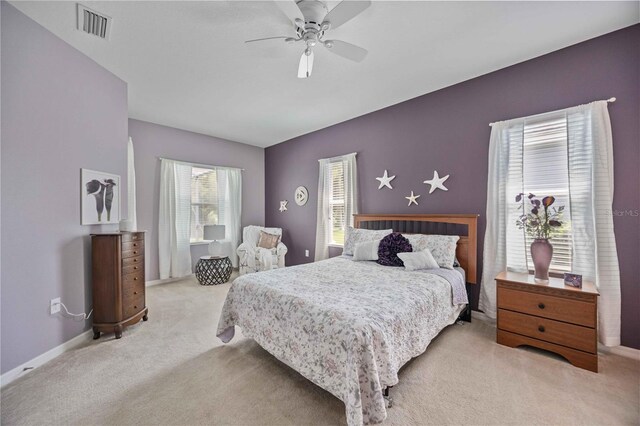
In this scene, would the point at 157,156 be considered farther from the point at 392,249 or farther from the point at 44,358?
the point at 392,249

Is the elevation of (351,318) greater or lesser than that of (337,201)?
lesser

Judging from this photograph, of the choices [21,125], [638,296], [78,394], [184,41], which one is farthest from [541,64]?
[78,394]

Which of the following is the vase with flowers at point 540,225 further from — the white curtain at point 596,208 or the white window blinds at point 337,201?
the white window blinds at point 337,201

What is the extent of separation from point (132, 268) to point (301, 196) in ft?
10.2

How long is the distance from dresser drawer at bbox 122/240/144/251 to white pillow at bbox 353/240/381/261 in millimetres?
2546

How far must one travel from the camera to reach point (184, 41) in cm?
229

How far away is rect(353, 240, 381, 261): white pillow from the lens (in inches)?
125

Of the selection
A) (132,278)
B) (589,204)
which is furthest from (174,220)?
(589,204)

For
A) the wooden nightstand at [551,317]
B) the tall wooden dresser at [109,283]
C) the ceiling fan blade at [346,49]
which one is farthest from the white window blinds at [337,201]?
the tall wooden dresser at [109,283]

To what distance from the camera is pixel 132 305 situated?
2727 millimetres

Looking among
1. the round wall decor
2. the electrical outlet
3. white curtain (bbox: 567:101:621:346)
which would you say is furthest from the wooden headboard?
the electrical outlet

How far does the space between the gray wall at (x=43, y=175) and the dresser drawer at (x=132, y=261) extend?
345 mm

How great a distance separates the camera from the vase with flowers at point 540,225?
2307 mm

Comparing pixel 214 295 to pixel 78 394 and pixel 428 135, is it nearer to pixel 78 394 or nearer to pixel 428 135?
pixel 78 394
